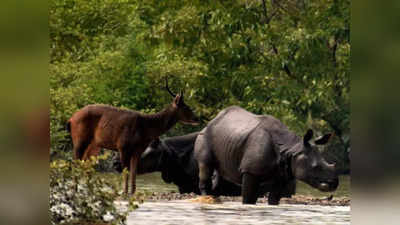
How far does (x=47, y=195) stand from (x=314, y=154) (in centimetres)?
627

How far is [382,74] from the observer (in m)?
5.26

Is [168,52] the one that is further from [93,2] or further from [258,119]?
[258,119]

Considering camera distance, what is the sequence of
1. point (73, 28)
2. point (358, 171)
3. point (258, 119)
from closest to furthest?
point (358, 171)
point (258, 119)
point (73, 28)

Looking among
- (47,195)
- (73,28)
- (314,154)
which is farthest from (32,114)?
(73,28)

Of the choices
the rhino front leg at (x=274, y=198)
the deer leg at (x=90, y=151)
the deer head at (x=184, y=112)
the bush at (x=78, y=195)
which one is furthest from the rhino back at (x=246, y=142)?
the bush at (x=78, y=195)

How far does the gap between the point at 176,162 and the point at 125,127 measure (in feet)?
3.42

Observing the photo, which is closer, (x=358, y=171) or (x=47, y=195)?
(x=47, y=195)

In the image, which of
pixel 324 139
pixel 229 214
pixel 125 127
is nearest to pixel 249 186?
pixel 324 139

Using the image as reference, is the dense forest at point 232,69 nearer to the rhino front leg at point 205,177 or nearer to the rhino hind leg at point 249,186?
the rhino front leg at point 205,177

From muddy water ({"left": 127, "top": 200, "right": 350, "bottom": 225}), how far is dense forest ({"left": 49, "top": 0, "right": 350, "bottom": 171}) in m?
5.38

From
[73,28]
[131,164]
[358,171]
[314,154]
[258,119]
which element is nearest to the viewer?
[358,171]

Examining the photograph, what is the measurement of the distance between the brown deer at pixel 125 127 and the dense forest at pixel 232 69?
2.20m

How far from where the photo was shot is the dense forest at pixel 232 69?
15.8 metres

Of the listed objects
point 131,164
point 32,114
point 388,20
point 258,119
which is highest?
point 388,20
